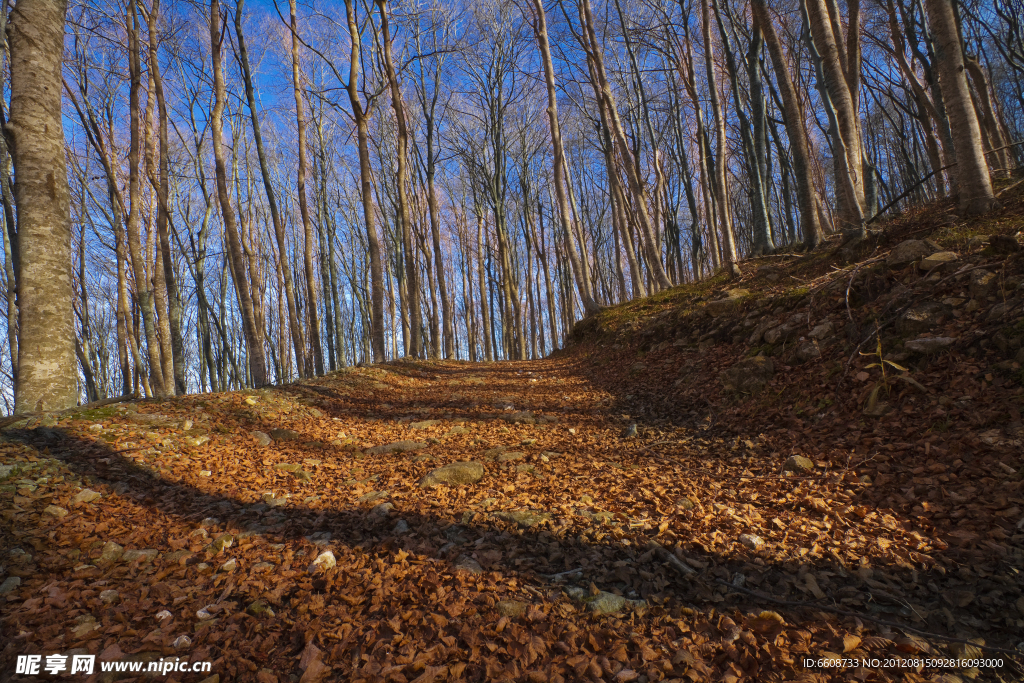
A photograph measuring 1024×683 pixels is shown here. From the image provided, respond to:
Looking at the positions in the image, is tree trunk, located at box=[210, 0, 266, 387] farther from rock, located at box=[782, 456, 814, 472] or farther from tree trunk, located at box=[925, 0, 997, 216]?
tree trunk, located at box=[925, 0, 997, 216]

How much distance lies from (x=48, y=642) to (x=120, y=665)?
34 centimetres

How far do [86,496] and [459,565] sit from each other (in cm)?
241

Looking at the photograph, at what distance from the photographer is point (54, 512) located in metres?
2.44

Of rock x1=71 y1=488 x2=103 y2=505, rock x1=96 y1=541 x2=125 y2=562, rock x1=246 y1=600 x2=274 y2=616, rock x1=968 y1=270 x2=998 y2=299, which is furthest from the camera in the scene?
rock x1=968 y1=270 x2=998 y2=299

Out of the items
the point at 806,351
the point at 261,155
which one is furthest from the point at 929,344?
the point at 261,155

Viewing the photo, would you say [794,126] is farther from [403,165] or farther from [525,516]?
[403,165]

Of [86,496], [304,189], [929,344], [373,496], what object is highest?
[304,189]

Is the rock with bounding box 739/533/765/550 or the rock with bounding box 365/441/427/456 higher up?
the rock with bounding box 365/441/427/456

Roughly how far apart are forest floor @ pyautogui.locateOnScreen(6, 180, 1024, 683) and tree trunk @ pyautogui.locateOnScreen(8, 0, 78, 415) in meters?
0.48

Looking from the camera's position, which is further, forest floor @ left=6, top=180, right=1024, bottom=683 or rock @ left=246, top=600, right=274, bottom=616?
rock @ left=246, top=600, right=274, bottom=616

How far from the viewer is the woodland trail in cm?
175

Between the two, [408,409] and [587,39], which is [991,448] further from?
[587,39]

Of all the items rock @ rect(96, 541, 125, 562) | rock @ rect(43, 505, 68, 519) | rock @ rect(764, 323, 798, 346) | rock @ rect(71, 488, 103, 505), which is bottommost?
rock @ rect(96, 541, 125, 562)

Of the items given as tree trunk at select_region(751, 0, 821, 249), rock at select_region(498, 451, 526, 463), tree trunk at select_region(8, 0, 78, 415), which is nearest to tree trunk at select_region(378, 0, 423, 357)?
tree trunk at select_region(8, 0, 78, 415)
